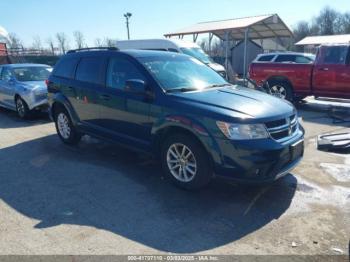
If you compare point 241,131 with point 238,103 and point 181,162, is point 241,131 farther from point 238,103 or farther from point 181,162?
point 181,162

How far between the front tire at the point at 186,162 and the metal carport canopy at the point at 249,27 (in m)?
18.4

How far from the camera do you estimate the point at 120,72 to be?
16.7 feet

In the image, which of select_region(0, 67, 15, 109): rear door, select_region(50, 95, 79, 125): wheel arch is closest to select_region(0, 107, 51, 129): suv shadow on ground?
select_region(0, 67, 15, 109): rear door

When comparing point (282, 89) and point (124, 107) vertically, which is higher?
point (124, 107)

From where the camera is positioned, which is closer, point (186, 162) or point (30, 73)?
point (186, 162)

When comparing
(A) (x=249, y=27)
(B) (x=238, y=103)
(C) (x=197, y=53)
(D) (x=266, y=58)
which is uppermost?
(A) (x=249, y=27)

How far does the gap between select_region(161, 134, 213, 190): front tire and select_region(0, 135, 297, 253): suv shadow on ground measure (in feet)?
0.56

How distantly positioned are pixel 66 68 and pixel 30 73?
449cm

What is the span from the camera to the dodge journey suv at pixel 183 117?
3770mm

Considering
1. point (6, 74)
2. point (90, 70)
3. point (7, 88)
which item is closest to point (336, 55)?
point (90, 70)

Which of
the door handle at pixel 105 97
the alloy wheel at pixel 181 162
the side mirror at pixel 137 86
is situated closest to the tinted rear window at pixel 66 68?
the door handle at pixel 105 97

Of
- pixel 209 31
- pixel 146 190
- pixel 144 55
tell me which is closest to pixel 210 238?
pixel 146 190

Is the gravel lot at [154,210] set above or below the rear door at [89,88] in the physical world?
below

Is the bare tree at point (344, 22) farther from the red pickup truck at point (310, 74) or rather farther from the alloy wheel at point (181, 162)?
the alloy wheel at point (181, 162)
